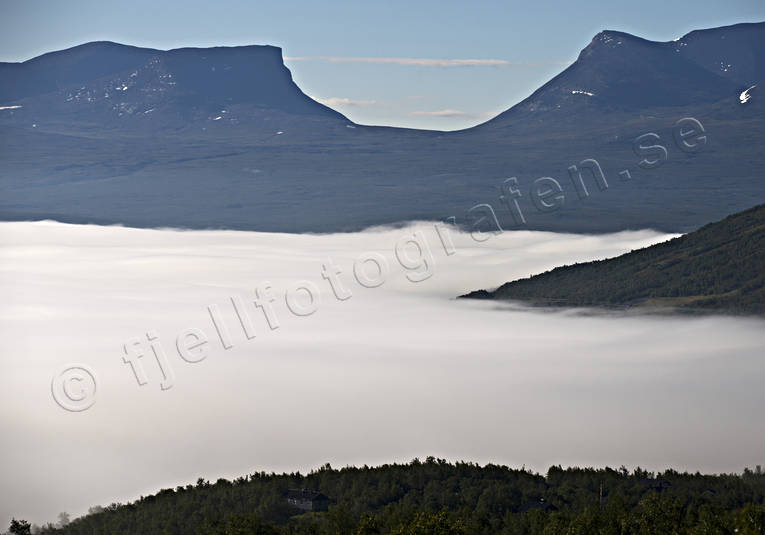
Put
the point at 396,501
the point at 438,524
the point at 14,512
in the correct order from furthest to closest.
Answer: the point at 14,512
the point at 396,501
the point at 438,524

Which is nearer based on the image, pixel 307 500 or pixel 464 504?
pixel 307 500

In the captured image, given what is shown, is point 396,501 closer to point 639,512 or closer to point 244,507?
point 244,507

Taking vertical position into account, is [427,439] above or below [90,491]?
below

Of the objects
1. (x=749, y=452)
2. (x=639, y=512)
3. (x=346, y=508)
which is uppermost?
(x=346, y=508)

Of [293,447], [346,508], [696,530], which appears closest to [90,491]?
[293,447]

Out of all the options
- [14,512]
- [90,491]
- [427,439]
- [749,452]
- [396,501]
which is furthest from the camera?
[427,439]
